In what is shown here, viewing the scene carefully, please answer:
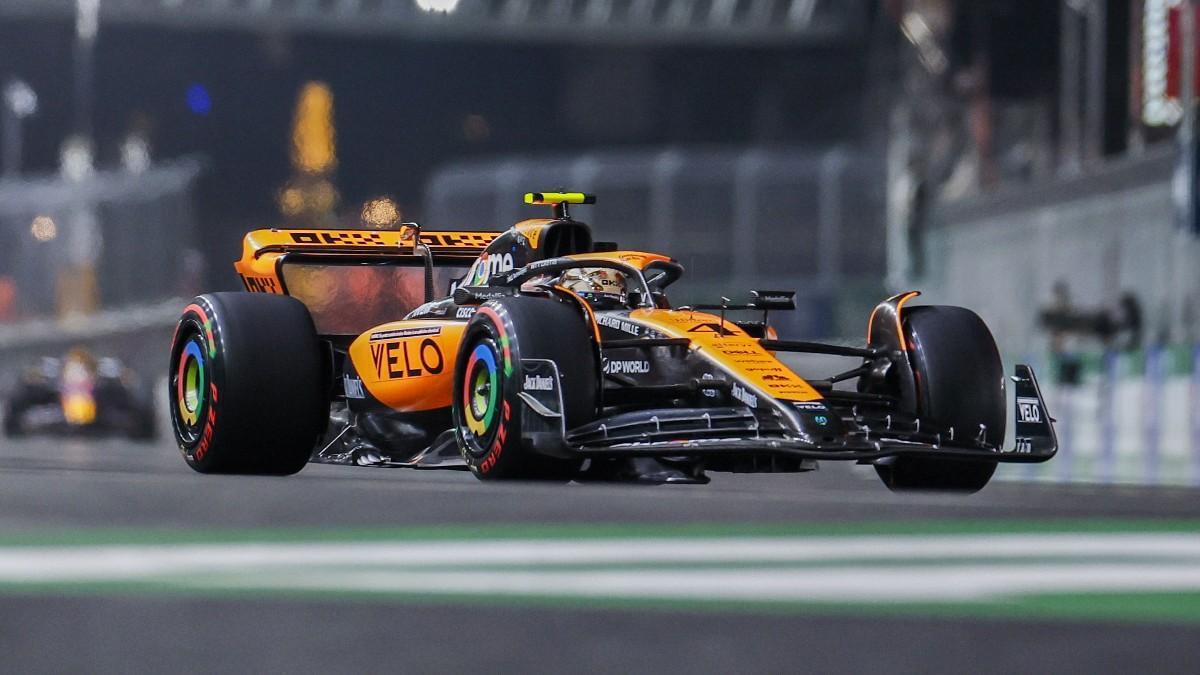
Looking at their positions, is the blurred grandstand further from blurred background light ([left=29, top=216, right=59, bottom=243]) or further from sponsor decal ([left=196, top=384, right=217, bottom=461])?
sponsor decal ([left=196, top=384, right=217, bottom=461])

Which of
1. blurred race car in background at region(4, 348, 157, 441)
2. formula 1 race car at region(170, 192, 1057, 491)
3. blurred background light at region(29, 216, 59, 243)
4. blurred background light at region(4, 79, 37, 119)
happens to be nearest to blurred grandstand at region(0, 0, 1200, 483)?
blurred background light at region(29, 216, 59, 243)

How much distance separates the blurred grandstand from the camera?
25.5 meters

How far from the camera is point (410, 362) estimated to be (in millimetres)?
8961

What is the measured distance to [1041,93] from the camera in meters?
33.3

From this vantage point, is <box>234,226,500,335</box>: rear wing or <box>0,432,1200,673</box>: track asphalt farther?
<box>234,226,500,335</box>: rear wing

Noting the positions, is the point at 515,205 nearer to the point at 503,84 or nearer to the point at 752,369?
the point at 503,84

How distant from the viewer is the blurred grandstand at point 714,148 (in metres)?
25.5

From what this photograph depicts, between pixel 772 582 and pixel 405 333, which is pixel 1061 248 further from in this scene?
pixel 772 582

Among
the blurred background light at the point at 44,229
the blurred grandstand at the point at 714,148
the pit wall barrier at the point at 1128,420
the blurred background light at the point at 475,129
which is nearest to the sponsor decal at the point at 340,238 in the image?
the blurred grandstand at the point at 714,148

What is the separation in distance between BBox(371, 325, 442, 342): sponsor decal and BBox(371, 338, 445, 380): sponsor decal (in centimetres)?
3

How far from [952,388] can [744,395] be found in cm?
105

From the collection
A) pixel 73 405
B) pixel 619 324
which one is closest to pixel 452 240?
pixel 619 324

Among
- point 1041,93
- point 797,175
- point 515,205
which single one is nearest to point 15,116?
point 515,205

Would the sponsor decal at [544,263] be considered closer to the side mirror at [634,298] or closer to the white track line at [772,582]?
the side mirror at [634,298]
